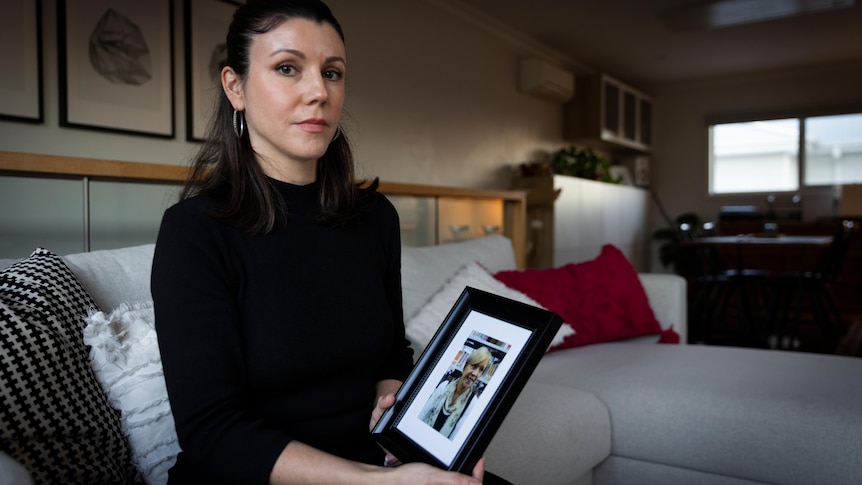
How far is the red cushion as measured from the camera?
96.0 inches

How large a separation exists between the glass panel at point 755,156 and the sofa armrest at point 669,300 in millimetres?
Result: 5061

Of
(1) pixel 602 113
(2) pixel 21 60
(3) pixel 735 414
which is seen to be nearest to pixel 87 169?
(2) pixel 21 60

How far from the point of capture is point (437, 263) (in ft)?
7.58

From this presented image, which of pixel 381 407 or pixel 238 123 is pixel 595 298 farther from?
pixel 238 123

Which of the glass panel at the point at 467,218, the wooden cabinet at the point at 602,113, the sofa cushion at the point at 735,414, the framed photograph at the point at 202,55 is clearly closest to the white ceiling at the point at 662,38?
the wooden cabinet at the point at 602,113

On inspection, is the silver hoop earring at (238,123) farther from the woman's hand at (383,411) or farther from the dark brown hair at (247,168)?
the woman's hand at (383,411)

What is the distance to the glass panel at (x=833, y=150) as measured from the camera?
655 cm

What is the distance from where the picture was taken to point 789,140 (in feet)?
22.5

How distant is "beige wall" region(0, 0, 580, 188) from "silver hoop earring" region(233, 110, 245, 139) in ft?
5.67

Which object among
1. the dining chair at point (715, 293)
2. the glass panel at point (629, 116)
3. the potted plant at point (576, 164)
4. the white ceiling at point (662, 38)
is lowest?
the dining chair at point (715, 293)

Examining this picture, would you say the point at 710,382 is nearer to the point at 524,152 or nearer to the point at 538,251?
the point at 538,251

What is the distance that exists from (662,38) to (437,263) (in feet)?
13.9

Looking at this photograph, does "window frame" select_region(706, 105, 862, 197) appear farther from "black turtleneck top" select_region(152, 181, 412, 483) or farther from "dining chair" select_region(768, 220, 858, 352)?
"black turtleneck top" select_region(152, 181, 412, 483)

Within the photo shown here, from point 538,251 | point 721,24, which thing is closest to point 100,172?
point 538,251
